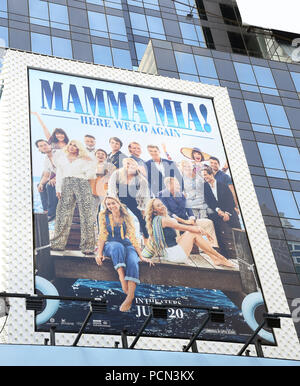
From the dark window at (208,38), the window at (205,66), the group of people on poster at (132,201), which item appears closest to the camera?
the group of people on poster at (132,201)

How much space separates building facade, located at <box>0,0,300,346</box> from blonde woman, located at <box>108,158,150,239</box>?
10731 mm

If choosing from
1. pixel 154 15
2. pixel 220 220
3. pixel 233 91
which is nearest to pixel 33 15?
pixel 154 15

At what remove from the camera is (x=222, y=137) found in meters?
34.7

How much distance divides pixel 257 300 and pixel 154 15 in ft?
111

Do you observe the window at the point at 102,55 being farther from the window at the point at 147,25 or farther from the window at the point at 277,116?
the window at the point at 277,116

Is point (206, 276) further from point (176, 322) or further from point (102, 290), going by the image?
point (102, 290)

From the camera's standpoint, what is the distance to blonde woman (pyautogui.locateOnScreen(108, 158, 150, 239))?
96.8ft

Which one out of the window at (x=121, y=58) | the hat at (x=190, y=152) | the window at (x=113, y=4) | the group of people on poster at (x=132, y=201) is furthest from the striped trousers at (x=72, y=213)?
the window at (x=113, y=4)

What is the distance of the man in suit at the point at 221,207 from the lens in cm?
3016

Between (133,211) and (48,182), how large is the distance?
4.26 m

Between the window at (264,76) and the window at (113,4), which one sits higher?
the window at (113,4)

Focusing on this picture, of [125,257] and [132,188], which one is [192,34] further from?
[125,257]

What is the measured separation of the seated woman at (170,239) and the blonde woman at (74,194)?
2.81m

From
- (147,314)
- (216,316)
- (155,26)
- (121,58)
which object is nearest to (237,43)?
(155,26)
